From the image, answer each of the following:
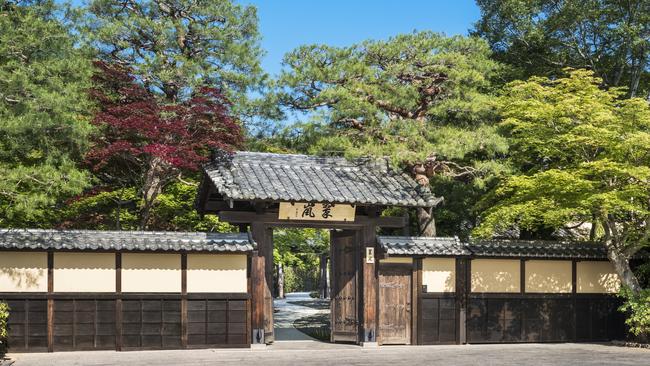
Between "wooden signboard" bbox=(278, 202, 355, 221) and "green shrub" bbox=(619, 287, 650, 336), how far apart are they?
7674 millimetres

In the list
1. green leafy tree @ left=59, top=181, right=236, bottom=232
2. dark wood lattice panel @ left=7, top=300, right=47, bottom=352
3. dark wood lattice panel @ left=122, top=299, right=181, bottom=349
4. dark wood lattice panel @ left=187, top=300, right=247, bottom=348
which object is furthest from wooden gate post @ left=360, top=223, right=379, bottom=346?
dark wood lattice panel @ left=7, top=300, right=47, bottom=352

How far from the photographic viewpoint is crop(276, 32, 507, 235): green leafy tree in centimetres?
2067

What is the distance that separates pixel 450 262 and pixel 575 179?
400 centimetres

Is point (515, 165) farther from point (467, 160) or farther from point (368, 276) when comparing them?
point (368, 276)

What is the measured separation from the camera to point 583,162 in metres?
18.6

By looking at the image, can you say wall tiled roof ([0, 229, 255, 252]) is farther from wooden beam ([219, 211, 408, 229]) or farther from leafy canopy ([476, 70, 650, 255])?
leafy canopy ([476, 70, 650, 255])

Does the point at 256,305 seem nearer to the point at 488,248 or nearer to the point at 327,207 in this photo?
the point at 327,207

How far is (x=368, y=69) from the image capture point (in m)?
21.3

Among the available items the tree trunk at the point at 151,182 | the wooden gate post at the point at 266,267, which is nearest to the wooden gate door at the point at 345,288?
the wooden gate post at the point at 266,267

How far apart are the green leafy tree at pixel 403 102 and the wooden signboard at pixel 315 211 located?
77.3 inches

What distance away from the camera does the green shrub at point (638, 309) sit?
19156mm

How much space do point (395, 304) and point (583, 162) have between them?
19.7 feet

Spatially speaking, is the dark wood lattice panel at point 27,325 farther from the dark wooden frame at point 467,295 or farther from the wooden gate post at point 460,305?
the wooden gate post at point 460,305

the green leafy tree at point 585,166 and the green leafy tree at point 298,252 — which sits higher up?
the green leafy tree at point 585,166
